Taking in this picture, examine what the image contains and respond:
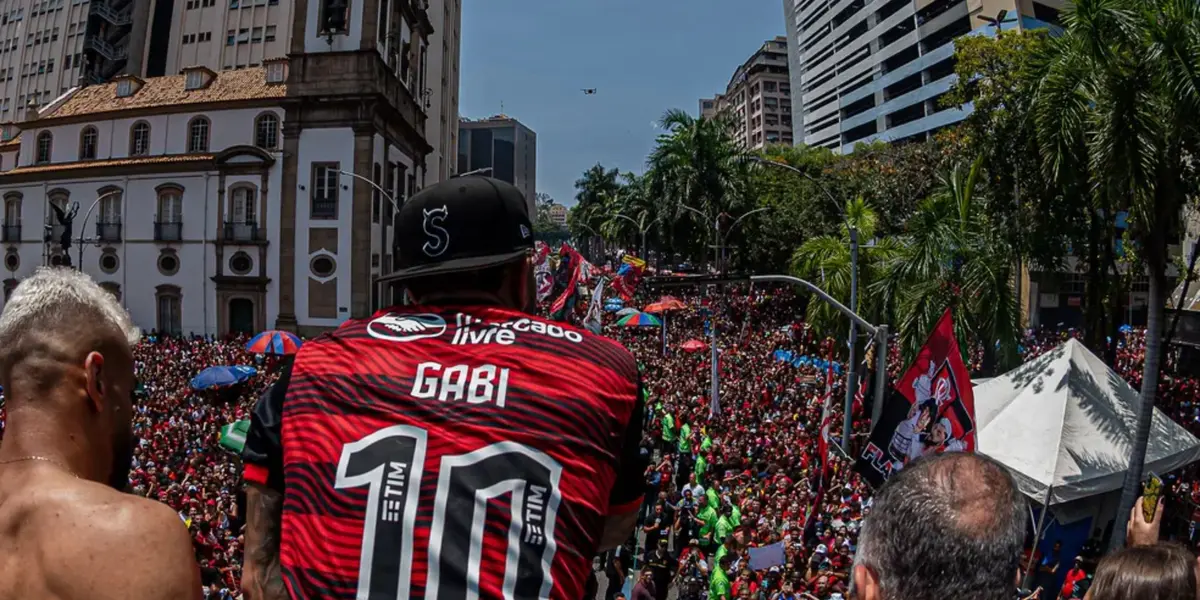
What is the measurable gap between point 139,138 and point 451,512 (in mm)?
50470

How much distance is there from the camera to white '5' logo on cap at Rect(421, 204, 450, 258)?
228 cm

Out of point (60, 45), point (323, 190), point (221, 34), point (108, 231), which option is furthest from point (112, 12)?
point (323, 190)

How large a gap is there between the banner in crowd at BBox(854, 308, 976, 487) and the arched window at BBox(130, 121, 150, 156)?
46061mm

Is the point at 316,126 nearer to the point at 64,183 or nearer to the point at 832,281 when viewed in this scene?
the point at 64,183

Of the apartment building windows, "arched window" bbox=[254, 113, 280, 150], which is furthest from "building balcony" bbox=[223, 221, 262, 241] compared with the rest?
"arched window" bbox=[254, 113, 280, 150]

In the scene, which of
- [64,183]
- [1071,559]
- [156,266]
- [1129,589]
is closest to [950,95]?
[1071,559]

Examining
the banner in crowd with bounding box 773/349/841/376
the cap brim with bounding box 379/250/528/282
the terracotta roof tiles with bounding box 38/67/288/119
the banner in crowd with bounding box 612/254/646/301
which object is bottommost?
the banner in crowd with bounding box 773/349/841/376

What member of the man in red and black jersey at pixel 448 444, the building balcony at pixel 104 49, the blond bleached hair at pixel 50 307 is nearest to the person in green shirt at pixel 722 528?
the man in red and black jersey at pixel 448 444

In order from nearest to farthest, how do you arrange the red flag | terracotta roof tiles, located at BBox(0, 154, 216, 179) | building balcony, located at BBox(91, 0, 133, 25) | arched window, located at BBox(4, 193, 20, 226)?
the red flag, terracotta roof tiles, located at BBox(0, 154, 216, 179), arched window, located at BBox(4, 193, 20, 226), building balcony, located at BBox(91, 0, 133, 25)

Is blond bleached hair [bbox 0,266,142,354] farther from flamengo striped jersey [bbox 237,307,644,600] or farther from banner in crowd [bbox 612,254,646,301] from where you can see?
banner in crowd [bbox 612,254,646,301]

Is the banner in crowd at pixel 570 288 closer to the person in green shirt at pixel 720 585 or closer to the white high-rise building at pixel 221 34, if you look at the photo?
the person in green shirt at pixel 720 585

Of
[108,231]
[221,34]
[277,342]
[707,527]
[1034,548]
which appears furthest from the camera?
[221,34]

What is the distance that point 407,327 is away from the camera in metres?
2.21

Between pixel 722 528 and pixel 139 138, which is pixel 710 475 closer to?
pixel 722 528
